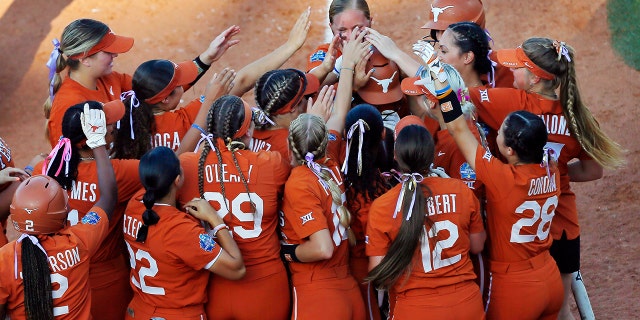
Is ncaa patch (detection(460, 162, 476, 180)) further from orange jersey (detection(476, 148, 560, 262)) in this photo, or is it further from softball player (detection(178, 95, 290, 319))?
softball player (detection(178, 95, 290, 319))

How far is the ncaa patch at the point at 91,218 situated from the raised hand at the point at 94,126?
0.41m

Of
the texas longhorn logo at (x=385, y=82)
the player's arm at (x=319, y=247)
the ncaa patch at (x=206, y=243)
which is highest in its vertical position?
the texas longhorn logo at (x=385, y=82)

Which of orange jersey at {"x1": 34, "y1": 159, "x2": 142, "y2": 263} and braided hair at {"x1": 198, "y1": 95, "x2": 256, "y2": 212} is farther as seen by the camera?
orange jersey at {"x1": 34, "y1": 159, "x2": 142, "y2": 263}

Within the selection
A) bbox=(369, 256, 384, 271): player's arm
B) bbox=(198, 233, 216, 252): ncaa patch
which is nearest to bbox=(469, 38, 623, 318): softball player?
bbox=(369, 256, 384, 271): player's arm

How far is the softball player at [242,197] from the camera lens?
15.8ft

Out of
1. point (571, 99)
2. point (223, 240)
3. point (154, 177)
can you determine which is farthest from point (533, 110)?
point (154, 177)

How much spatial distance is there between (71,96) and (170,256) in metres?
1.67

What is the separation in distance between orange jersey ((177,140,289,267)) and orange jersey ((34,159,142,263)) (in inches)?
16.1

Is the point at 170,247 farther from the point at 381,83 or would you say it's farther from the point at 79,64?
the point at 381,83

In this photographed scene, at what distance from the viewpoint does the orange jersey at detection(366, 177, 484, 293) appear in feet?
15.3

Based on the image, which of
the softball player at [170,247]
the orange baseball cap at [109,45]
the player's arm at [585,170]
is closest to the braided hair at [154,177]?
the softball player at [170,247]

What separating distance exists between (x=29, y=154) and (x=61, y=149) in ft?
19.6

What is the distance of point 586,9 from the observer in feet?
37.9

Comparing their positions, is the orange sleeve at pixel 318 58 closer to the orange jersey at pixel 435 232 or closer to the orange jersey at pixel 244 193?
the orange jersey at pixel 244 193
